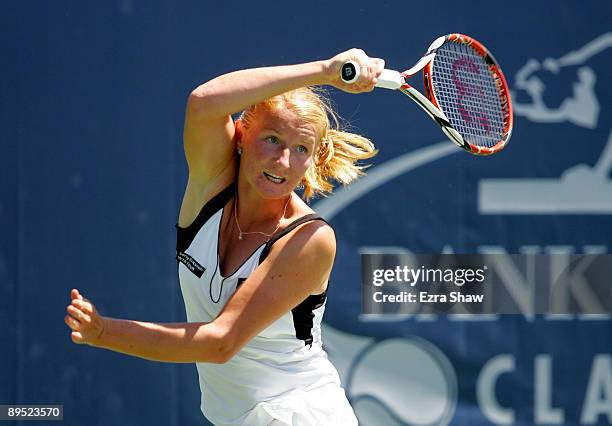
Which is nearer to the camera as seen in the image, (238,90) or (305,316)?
(238,90)

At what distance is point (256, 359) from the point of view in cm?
268

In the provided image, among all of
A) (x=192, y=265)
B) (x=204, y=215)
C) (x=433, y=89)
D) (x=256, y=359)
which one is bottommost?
(x=256, y=359)

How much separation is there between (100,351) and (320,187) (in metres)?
1.68

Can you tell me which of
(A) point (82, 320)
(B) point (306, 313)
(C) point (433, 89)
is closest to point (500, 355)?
(C) point (433, 89)

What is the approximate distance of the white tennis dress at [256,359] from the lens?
2598 mm

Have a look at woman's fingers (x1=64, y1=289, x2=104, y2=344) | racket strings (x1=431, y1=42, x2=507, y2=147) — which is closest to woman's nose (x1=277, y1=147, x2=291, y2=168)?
woman's fingers (x1=64, y1=289, x2=104, y2=344)

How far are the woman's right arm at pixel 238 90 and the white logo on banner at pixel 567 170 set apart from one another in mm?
1864

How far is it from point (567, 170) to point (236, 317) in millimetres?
2159

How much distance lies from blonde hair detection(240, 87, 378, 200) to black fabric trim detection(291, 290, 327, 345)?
268 mm

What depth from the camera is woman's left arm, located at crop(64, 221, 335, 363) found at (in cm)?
232

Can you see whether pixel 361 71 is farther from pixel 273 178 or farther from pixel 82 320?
pixel 82 320

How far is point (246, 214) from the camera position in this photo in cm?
267

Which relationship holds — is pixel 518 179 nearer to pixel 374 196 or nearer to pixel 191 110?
pixel 374 196

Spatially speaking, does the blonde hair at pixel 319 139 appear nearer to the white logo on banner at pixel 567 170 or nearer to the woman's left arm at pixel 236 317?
the woman's left arm at pixel 236 317
